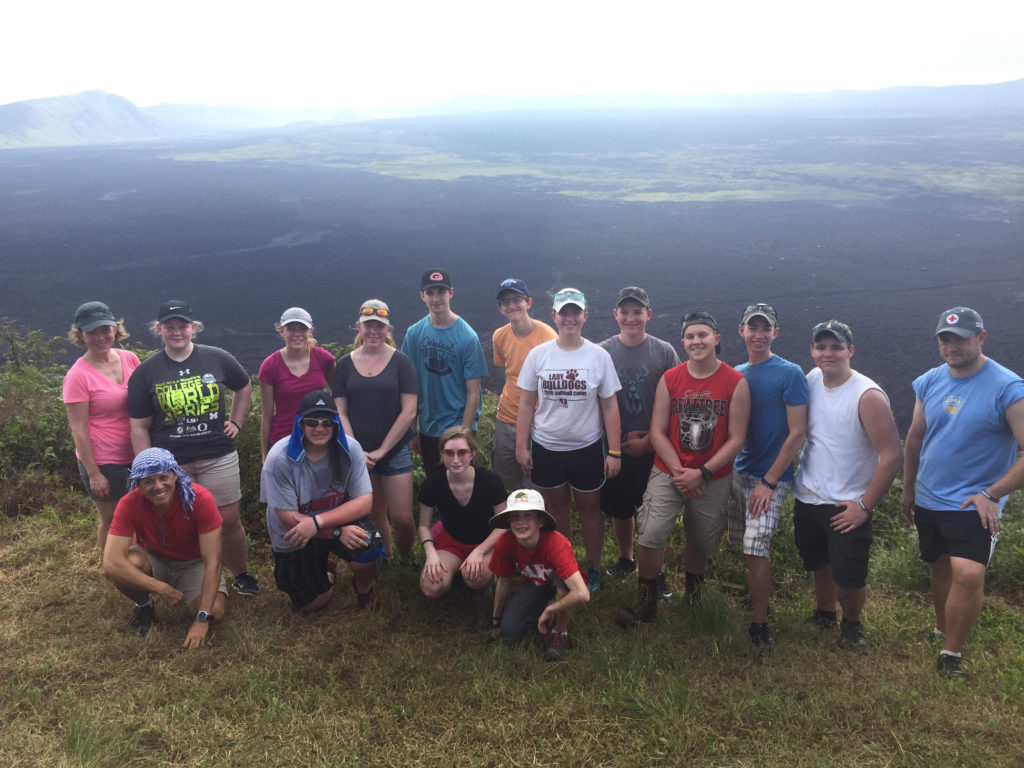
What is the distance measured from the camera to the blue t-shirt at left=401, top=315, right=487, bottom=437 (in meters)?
5.46

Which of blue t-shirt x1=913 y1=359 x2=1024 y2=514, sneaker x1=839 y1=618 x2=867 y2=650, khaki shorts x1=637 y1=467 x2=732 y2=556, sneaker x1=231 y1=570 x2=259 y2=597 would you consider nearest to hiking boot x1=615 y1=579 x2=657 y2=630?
khaki shorts x1=637 y1=467 x2=732 y2=556

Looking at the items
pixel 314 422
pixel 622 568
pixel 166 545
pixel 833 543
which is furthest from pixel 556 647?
pixel 166 545

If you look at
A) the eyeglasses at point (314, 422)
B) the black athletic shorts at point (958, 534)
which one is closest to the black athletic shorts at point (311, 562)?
the eyeglasses at point (314, 422)

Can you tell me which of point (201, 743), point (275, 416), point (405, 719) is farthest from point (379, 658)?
point (275, 416)

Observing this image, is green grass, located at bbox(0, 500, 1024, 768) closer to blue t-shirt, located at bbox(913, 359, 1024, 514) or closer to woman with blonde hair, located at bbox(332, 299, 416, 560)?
woman with blonde hair, located at bbox(332, 299, 416, 560)

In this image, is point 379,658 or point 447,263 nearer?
point 379,658

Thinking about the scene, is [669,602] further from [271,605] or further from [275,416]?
[275,416]

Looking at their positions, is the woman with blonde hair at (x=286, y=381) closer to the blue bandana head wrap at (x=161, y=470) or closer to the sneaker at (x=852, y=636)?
the blue bandana head wrap at (x=161, y=470)

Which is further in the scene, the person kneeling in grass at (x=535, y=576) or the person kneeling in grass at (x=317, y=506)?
the person kneeling in grass at (x=317, y=506)

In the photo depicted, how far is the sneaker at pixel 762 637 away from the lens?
4344mm

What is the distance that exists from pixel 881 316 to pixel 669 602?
2494cm

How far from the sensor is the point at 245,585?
Result: 5.07m

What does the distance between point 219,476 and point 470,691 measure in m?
2.27

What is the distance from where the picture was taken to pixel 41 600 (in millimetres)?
4910
